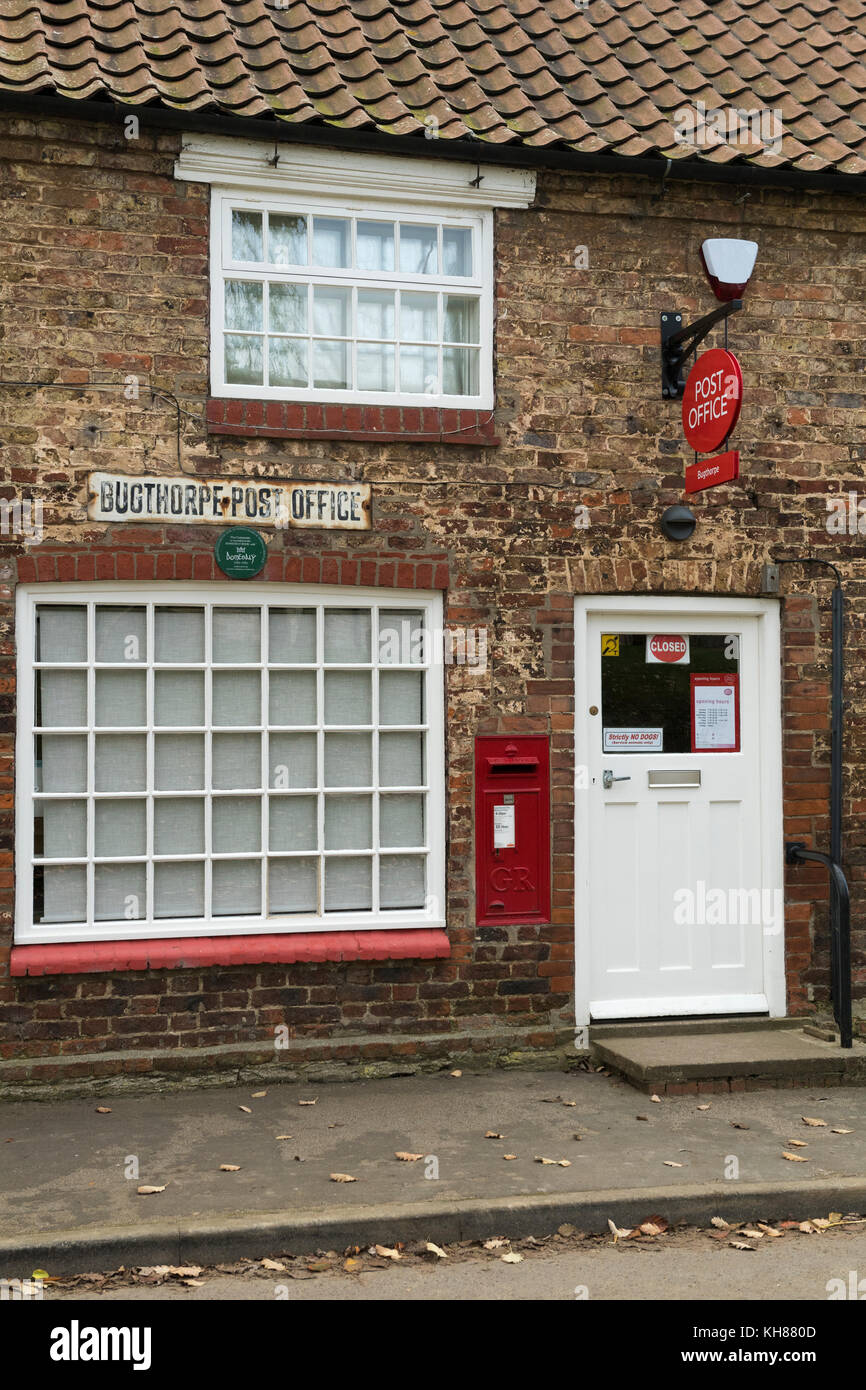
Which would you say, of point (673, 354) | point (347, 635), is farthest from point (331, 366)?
point (673, 354)

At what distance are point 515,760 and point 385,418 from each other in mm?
2072

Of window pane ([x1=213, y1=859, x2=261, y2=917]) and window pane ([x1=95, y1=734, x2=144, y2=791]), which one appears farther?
window pane ([x1=213, y1=859, x2=261, y2=917])

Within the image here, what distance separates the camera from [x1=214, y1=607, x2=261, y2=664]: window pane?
23.3ft

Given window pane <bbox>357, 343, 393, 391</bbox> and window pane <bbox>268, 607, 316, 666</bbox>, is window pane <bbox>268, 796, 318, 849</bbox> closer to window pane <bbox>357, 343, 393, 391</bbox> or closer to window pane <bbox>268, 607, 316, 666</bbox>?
window pane <bbox>268, 607, 316, 666</bbox>

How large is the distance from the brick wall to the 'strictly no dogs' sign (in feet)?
0.24

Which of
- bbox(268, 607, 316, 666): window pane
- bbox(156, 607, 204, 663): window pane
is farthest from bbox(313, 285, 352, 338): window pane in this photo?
bbox(156, 607, 204, 663): window pane

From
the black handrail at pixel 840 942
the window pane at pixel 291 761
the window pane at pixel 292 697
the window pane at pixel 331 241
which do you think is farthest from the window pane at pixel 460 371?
the black handrail at pixel 840 942

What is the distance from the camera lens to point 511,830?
7.30 m

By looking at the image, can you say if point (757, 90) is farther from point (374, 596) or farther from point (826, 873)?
point (826, 873)

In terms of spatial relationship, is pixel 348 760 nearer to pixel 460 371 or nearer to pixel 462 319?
pixel 460 371

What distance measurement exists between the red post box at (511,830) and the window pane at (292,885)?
3.07 ft

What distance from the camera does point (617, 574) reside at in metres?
7.40

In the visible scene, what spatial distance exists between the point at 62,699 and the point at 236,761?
996 mm

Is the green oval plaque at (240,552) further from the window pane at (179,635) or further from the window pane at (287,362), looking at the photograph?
the window pane at (287,362)
